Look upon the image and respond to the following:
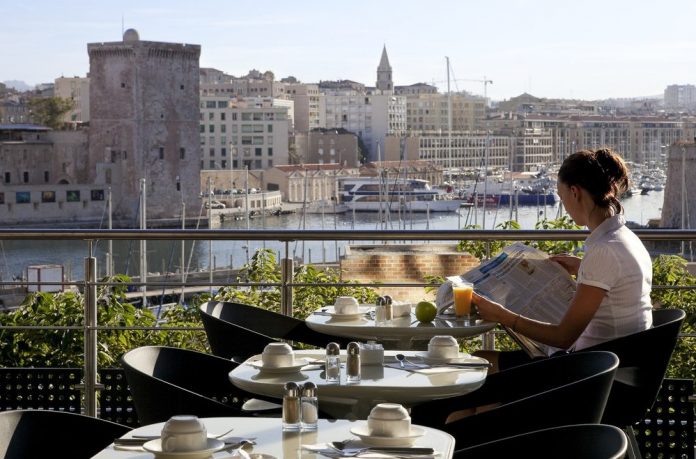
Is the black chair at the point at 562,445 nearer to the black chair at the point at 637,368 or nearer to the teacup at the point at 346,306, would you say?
the black chair at the point at 637,368

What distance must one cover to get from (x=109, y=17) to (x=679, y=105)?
191 feet

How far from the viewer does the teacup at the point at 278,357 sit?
2020 mm

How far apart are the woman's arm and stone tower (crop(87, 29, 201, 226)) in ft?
140

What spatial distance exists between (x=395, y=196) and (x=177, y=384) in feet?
164

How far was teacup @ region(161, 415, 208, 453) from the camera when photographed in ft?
4.81

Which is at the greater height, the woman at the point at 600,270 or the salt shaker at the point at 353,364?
the woman at the point at 600,270

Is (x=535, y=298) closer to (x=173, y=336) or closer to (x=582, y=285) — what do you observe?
(x=582, y=285)

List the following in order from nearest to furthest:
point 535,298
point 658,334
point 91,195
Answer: point 658,334
point 535,298
point 91,195

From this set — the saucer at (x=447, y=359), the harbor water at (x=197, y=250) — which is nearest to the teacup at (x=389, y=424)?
the saucer at (x=447, y=359)

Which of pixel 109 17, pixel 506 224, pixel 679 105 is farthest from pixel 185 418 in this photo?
pixel 679 105

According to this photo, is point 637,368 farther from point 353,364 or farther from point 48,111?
point 48,111

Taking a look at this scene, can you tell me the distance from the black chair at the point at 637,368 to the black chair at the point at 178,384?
1.97ft

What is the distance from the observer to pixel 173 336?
17.3 feet

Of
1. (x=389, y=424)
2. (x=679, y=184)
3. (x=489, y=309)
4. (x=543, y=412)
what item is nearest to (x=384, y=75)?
(x=679, y=184)
